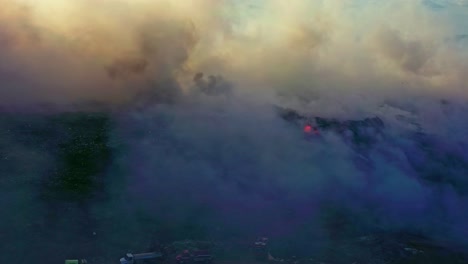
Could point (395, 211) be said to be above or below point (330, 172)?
below

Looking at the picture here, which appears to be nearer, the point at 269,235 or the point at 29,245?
the point at 29,245

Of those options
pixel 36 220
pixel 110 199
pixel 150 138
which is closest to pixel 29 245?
pixel 36 220

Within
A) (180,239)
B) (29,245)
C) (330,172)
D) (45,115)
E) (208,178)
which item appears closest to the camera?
(29,245)

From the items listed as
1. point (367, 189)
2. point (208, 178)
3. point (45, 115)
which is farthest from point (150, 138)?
point (367, 189)

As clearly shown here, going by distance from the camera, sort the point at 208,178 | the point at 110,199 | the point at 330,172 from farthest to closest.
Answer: the point at 330,172, the point at 208,178, the point at 110,199

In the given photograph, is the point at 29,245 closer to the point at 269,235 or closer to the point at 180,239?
the point at 180,239

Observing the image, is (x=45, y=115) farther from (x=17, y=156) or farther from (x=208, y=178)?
(x=208, y=178)

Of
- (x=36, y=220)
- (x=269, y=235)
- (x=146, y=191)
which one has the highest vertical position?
(x=146, y=191)

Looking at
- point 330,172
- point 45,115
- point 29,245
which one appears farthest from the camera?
point 45,115

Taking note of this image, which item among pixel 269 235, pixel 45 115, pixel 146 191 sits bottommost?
pixel 269 235
